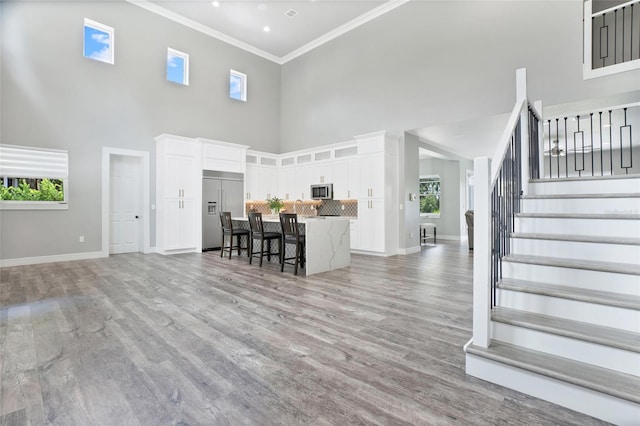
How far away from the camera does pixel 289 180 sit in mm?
8633

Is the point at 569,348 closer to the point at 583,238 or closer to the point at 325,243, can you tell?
the point at 583,238

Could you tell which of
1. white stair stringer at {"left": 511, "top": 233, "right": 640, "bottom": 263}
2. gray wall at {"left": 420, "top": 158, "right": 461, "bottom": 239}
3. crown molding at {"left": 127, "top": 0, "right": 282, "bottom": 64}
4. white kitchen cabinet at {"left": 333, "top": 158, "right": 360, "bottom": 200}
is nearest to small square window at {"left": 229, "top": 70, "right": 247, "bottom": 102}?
crown molding at {"left": 127, "top": 0, "right": 282, "bottom": 64}

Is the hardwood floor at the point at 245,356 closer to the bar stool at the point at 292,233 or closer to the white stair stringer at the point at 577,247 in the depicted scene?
the bar stool at the point at 292,233

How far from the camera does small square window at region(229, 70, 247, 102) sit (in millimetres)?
8578

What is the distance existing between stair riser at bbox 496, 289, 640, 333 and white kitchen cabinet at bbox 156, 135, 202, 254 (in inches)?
256

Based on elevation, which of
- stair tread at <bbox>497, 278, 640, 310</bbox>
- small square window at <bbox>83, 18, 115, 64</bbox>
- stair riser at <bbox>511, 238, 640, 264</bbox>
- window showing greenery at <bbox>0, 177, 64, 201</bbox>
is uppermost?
small square window at <bbox>83, 18, 115, 64</bbox>

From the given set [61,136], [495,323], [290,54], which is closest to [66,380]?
[495,323]

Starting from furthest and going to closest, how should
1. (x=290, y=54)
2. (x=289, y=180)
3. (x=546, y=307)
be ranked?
(x=290, y=54) < (x=289, y=180) < (x=546, y=307)

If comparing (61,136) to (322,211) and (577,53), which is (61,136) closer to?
(322,211)

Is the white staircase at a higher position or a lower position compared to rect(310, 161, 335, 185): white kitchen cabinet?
lower

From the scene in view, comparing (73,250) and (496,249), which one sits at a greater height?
(496,249)

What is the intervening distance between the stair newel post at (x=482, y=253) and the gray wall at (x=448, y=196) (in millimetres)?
9399

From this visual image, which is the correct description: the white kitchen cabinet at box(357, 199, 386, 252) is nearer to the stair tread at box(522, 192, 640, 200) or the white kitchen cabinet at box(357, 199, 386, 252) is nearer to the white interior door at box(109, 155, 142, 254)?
the stair tread at box(522, 192, 640, 200)

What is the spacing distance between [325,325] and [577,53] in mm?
5581
